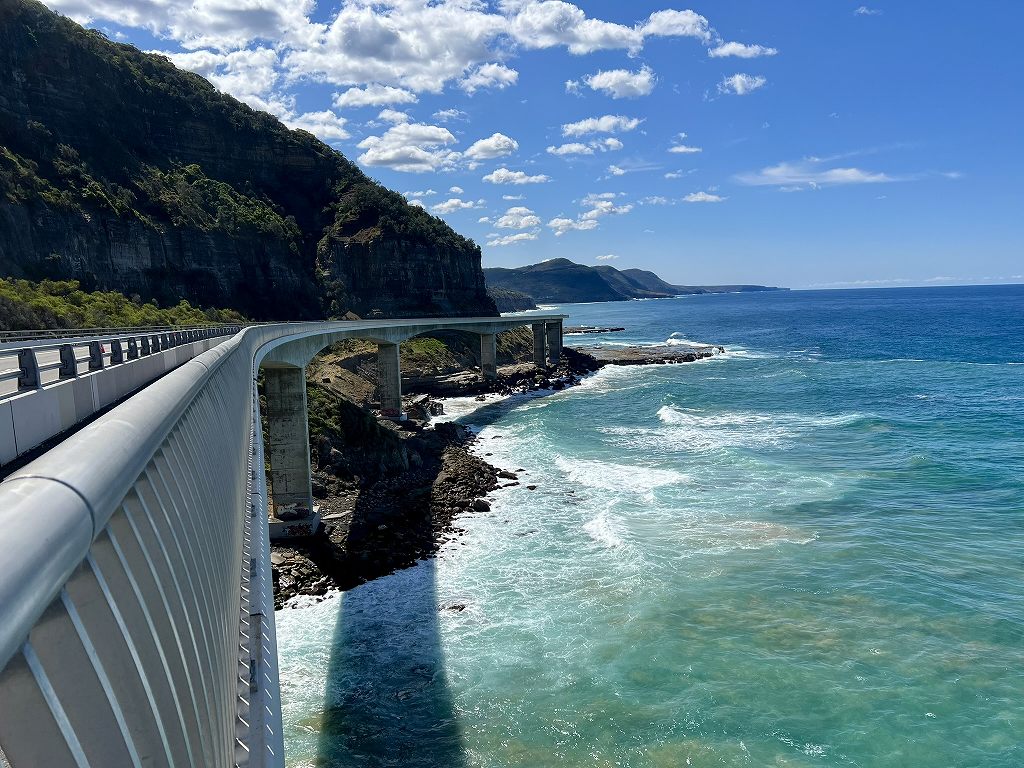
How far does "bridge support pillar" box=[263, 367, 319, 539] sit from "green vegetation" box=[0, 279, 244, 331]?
15156mm

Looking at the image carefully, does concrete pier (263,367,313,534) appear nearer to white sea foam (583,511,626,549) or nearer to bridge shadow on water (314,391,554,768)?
bridge shadow on water (314,391,554,768)

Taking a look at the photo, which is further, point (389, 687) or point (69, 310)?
point (69, 310)

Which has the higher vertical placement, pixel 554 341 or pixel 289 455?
pixel 554 341

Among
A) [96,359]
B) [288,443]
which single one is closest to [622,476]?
[288,443]

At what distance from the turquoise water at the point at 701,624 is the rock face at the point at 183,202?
47190mm

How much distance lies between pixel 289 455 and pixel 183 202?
56748 mm

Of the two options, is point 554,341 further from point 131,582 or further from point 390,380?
point 131,582

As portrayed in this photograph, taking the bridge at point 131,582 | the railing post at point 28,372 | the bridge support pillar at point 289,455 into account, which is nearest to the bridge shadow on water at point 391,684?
the bridge support pillar at point 289,455

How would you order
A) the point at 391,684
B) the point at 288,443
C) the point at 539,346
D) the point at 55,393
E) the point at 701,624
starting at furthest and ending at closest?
the point at 539,346 → the point at 288,443 → the point at 701,624 → the point at 391,684 → the point at 55,393

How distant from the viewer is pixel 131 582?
3.69m

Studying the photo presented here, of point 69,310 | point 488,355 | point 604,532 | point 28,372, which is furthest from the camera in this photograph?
point 488,355

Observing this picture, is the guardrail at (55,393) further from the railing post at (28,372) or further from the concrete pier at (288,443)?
the concrete pier at (288,443)

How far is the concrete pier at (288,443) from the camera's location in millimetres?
31844

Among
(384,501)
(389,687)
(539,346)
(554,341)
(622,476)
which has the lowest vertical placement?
(389,687)
